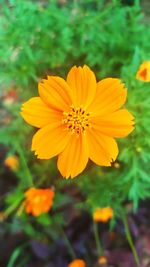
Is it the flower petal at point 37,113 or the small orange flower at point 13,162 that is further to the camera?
→ the small orange flower at point 13,162

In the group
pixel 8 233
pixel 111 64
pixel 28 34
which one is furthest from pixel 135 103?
pixel 8 233

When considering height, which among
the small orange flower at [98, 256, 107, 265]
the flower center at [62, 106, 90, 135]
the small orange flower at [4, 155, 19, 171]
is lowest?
the small orange flower at [98, 256, 107, 265]

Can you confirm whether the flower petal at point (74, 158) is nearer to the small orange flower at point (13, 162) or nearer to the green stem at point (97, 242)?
the green stem at point (97, 242)

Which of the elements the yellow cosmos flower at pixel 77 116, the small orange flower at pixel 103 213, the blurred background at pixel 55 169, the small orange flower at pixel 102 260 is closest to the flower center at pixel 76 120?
the yellow cosmos flower at pixel 77 116

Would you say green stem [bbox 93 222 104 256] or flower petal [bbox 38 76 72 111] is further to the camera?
green stem [bbox 93 222 104 256]

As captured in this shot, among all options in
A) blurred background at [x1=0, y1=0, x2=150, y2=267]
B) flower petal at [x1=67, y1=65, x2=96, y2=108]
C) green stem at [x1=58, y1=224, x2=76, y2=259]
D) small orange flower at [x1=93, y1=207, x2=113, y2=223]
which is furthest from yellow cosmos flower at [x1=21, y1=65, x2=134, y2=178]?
green stem at [x1=58, y1=224, x2=76, y2=259]

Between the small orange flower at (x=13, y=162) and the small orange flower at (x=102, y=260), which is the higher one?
the small orange flower at (x=13, y=162)

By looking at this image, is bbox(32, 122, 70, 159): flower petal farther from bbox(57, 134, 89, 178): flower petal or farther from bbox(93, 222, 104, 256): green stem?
bbox(93, 222, 104, 256): green stem
